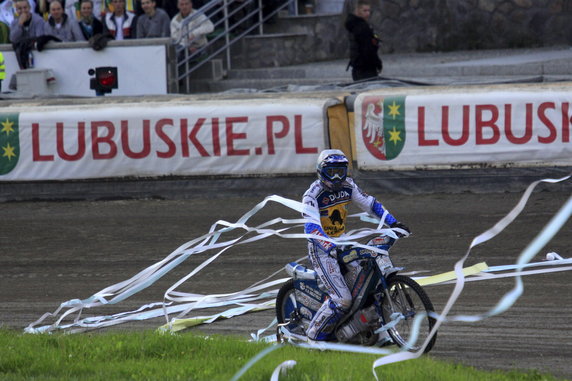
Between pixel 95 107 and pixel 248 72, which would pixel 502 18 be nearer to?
pixel 248 72

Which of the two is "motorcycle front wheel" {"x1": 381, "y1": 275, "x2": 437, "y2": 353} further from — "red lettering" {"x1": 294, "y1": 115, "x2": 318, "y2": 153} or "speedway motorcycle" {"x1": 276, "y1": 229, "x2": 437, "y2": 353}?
"red lettering" {"x1": 294, "y1": 115, "x2": 318, "y2": 153}

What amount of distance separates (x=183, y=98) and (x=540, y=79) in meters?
5.37

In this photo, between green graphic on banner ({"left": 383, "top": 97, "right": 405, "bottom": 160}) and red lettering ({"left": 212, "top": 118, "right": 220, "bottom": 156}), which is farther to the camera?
red lettering ({"left": 212, "top": 118, "right": 220, "bottom": 156})

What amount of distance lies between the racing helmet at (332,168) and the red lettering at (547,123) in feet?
21.4

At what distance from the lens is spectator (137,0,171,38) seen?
19734 mm

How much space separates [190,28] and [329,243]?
13.5 m

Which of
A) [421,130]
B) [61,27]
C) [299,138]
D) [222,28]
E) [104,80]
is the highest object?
[61,27]

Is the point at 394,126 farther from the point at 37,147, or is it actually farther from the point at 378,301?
the point at 378,301

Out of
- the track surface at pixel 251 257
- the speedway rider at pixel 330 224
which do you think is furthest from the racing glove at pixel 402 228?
the track surface at pixel 251 257

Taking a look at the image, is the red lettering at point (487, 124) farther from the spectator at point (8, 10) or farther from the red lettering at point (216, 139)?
the spectator at point (8, 10)

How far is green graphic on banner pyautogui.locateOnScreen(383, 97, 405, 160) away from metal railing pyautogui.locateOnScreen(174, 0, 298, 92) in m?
6.61

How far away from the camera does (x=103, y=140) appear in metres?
15.0

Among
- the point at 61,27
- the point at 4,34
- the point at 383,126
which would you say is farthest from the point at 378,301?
the point at 4,34

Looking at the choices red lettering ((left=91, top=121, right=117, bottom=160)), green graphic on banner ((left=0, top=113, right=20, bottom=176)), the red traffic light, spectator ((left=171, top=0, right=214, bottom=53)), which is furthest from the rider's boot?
spectator ((left=171, top=0, right=214, bottom=53))
